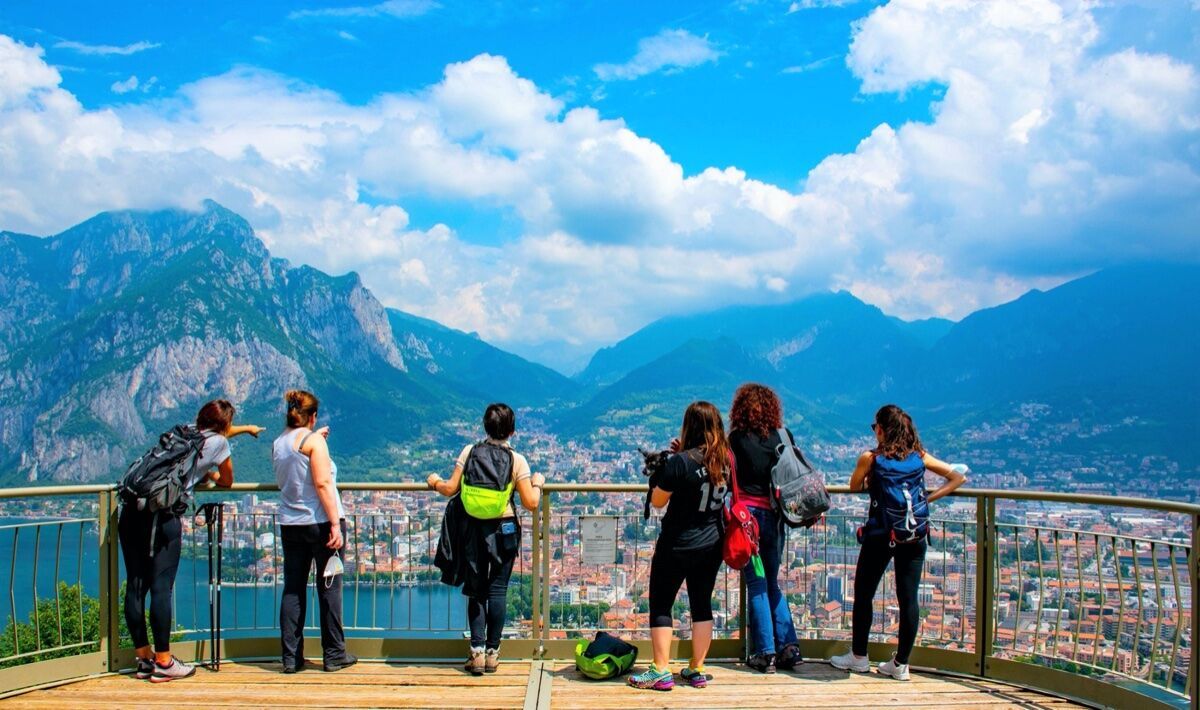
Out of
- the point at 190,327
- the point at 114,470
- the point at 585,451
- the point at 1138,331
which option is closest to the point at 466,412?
the point at 585,451

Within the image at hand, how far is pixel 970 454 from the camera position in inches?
4562

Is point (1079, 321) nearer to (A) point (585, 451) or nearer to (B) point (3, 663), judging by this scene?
(A) point (585, 451)

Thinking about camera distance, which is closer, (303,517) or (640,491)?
(303,517)

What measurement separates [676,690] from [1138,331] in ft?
613

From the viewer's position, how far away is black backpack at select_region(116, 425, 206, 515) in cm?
533

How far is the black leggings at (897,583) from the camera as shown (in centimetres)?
558

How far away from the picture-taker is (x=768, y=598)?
5914mm

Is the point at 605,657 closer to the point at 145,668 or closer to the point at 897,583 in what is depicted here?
the point at 897,583

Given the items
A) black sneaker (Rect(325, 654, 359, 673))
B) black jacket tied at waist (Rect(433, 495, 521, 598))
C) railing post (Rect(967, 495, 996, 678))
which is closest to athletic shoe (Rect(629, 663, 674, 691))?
black jacket tied at waist (Rect(433, 495, 521, 598))

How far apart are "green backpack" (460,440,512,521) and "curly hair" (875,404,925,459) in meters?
2.49

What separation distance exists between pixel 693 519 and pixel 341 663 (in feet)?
8.95

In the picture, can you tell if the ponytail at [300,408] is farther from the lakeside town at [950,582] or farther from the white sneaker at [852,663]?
the white sneaker at [852,663]

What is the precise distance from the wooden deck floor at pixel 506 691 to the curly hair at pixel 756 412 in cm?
169

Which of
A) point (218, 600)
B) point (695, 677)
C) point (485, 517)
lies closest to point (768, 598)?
point (695, 677)
